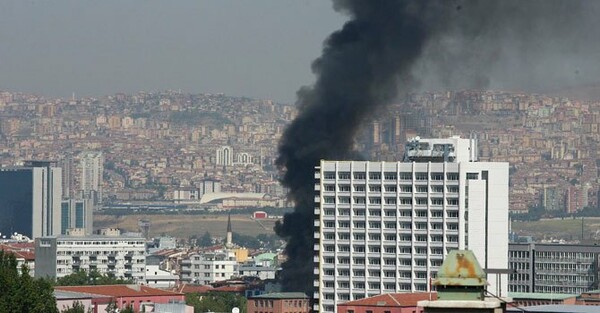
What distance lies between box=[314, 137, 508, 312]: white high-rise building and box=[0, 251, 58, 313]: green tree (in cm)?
3090

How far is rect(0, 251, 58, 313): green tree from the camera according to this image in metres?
67.8

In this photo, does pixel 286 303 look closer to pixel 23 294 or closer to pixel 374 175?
pixel 374 175

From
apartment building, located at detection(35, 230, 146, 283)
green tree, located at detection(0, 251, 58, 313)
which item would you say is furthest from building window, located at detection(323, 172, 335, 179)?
apartment building, located at detection(35, 230, 146, 283)

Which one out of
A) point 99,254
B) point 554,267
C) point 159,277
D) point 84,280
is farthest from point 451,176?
point 159,277

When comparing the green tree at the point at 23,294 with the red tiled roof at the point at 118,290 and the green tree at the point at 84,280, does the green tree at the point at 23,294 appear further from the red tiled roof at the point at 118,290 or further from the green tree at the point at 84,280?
the green tree at the point at 84,280

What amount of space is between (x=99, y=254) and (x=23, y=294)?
4389 inches

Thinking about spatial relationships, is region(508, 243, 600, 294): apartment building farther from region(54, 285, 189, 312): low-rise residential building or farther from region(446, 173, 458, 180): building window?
region(446, 173, 458, 180): building window

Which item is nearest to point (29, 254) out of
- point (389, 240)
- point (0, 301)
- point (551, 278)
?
point (551, 278)

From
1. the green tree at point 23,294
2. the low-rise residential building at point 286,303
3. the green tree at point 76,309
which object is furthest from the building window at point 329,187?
the green tree at point 23,294

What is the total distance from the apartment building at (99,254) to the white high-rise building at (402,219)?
208 ft

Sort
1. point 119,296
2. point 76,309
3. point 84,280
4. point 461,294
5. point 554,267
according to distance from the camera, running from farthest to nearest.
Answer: point 554,267
point 84,280
point 119,296
point 76,309
point 461,294

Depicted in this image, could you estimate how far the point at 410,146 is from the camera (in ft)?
360

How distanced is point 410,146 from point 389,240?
7.17 m

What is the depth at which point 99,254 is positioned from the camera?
180 m
